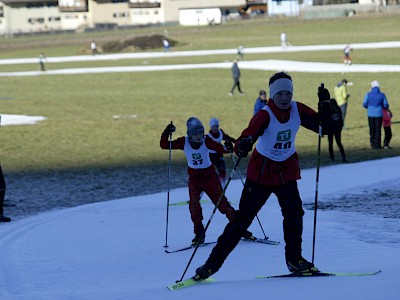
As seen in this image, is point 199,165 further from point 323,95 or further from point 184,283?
point 323,95

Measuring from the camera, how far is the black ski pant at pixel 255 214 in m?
7.78

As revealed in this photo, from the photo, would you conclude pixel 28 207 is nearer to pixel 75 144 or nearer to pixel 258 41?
pixel 75 144

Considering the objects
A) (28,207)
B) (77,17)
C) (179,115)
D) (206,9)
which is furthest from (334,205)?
(77,17)

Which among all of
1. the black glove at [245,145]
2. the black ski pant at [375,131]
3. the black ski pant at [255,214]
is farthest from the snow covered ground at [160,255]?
the black ski pant at [375,131]

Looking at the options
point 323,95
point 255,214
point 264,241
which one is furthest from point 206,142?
point 323,95

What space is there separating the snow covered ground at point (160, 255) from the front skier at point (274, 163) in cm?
51

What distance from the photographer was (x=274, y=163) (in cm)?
775

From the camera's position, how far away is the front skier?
7.72 metres

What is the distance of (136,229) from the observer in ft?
41.3

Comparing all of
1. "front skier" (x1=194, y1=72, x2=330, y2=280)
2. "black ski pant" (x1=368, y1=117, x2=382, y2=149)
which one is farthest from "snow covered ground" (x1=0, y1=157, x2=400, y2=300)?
"black ski pant" (x1=368, y1=117, x2=382, y2=149)

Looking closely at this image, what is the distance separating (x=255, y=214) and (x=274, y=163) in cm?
51

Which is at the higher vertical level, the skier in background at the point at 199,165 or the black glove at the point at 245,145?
the black glove at the point at 245,145

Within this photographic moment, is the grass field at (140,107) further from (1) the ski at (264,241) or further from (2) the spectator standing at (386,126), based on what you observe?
(1) the ski at (264,241)

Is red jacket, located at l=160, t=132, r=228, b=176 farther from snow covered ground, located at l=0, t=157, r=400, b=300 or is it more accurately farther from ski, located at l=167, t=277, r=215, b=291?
ski, located at l=167, t=277, r=215, b=291
